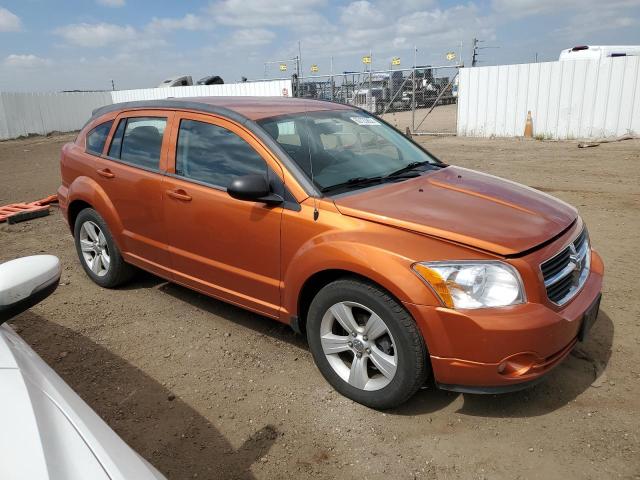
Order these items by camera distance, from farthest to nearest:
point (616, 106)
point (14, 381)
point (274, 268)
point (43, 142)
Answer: point (43, 142)
point (616, 106)
point (274, 268)
point (14, 381)

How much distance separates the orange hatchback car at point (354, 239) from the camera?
250cm

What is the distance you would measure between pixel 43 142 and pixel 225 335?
71.8ft

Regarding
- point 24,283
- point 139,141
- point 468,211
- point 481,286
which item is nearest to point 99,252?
point 139,141

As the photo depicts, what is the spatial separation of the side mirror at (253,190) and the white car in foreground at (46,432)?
4.52 feet

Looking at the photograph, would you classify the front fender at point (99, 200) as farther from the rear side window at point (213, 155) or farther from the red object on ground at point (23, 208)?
the red object on ground at point (23, 208)

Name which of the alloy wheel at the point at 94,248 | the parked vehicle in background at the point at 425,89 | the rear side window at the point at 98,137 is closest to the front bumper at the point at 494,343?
the alloy wheel at the point at 94,248

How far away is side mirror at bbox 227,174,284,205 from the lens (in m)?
3.02

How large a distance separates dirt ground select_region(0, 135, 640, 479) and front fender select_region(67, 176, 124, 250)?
67 cm

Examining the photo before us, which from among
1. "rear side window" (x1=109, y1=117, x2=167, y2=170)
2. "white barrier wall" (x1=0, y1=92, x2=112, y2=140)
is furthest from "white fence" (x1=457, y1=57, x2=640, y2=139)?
"white barrier wall" (x1=0, y1=92, x2=112, y2=140)

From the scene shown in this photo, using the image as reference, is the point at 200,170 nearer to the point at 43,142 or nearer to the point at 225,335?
the point at 225,335

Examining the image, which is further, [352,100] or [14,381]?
[352,100]

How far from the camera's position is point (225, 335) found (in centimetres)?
385

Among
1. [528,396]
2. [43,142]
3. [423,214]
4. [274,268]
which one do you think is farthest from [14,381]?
[43,142]

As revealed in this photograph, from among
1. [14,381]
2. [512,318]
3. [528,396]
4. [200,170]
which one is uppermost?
[200,170]
